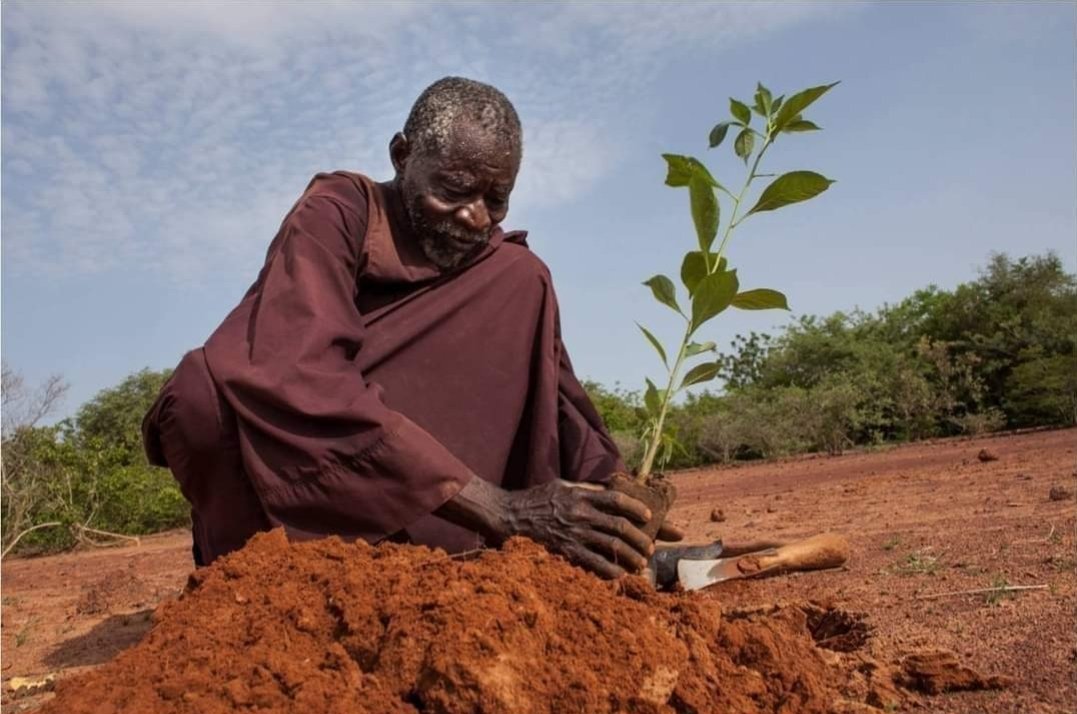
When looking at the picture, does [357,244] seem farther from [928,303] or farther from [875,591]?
[928,303]

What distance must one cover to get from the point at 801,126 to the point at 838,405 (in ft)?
47.3

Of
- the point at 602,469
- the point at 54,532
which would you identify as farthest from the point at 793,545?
the point at 54,532

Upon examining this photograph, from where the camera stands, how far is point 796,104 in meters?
2.64

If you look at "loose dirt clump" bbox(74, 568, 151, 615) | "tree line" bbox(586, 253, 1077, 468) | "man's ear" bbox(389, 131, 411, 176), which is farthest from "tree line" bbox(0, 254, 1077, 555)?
"man's ear" bbox(389, 131, 411, 176)

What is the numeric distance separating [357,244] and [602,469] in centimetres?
105

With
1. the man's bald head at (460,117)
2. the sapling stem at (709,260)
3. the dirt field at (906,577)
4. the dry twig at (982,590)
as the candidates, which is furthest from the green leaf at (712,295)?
the dry twig at (982,590)

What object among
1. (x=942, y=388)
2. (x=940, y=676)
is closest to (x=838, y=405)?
(x=942, y=388)

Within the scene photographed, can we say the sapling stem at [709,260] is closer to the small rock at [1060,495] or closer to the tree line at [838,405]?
the small rock at [1060,495]

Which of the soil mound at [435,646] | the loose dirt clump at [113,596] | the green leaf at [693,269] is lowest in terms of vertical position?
the loose dirt clump at [113,596]

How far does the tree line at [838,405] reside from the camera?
36.2 ft

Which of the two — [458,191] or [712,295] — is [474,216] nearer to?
[458,191]

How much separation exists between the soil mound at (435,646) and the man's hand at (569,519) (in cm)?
21

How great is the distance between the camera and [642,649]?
1.61 meters

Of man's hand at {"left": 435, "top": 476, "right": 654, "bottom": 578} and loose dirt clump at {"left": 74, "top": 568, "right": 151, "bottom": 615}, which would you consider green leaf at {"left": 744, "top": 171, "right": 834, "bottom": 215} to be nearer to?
man's hand at {"left": 435, "top": 476, "right": 654, "bottom": 578}
